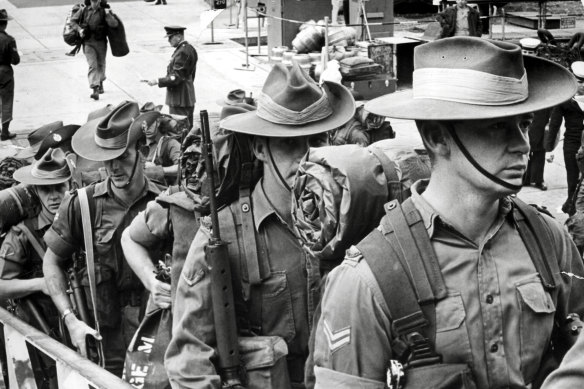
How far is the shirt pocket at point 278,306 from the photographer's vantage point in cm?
474

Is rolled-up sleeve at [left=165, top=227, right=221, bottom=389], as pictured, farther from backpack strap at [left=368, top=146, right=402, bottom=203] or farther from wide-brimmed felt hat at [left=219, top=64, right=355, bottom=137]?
backpack strap at [left=368, top=146, right=402, bottom=203]

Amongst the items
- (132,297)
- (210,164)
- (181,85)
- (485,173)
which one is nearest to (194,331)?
(210,164)

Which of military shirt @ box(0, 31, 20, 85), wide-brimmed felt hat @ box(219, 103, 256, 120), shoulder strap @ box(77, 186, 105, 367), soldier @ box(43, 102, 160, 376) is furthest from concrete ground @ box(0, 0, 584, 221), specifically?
wide-brimmed felt hat @ box(219, 103, 256, 120)

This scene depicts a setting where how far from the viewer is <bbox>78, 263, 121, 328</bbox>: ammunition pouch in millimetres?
6863

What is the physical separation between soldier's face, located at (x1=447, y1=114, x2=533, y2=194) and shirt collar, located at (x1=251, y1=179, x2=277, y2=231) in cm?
162

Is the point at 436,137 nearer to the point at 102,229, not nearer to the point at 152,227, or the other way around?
the point at 152,227

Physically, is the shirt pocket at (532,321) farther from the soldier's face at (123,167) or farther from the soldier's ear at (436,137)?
the soldier's face at (123,167)

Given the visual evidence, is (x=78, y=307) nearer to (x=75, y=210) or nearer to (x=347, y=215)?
(x=75, y=210)

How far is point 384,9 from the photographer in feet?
73.6

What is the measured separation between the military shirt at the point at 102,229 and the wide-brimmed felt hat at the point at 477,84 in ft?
11.9

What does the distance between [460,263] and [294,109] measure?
1732 mm

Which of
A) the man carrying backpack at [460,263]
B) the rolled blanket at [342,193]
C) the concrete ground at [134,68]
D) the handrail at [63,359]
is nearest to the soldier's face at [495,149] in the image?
the man carrying backpack at [460,263]

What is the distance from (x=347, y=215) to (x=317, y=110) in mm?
1352

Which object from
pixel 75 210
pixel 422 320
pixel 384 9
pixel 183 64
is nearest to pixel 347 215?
pixel 422 320
